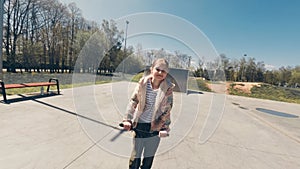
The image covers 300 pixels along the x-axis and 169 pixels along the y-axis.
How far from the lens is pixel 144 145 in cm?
189

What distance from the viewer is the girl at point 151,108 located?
5.52 feet

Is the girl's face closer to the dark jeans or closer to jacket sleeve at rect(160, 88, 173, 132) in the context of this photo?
jacket sleeve at rect(160, 88, 173, 132)

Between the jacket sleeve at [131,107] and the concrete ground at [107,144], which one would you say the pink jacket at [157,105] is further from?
the concrete ground at [107,144]

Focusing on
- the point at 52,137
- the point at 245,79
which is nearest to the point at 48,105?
the point at 52,137

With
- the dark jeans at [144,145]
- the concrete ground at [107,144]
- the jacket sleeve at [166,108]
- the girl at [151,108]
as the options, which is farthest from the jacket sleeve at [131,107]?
the concrete ground at [107,144]

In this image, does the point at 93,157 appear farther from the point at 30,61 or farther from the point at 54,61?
the point at 54,61

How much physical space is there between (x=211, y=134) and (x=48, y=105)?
484cm

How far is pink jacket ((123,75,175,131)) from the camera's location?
1695mm

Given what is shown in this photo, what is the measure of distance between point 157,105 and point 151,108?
0.08 metres

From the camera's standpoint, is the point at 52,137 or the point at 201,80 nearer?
the point at 52,137

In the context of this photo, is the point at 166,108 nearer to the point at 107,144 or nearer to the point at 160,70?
the point at 160,70

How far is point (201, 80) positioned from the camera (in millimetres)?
16641

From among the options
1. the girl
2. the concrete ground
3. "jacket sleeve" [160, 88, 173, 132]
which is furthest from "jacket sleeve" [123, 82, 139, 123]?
the concrete ground

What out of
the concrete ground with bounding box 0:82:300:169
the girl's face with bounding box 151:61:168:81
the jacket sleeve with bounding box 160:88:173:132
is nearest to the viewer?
the girl's face with bounding box 151:61:168:81
